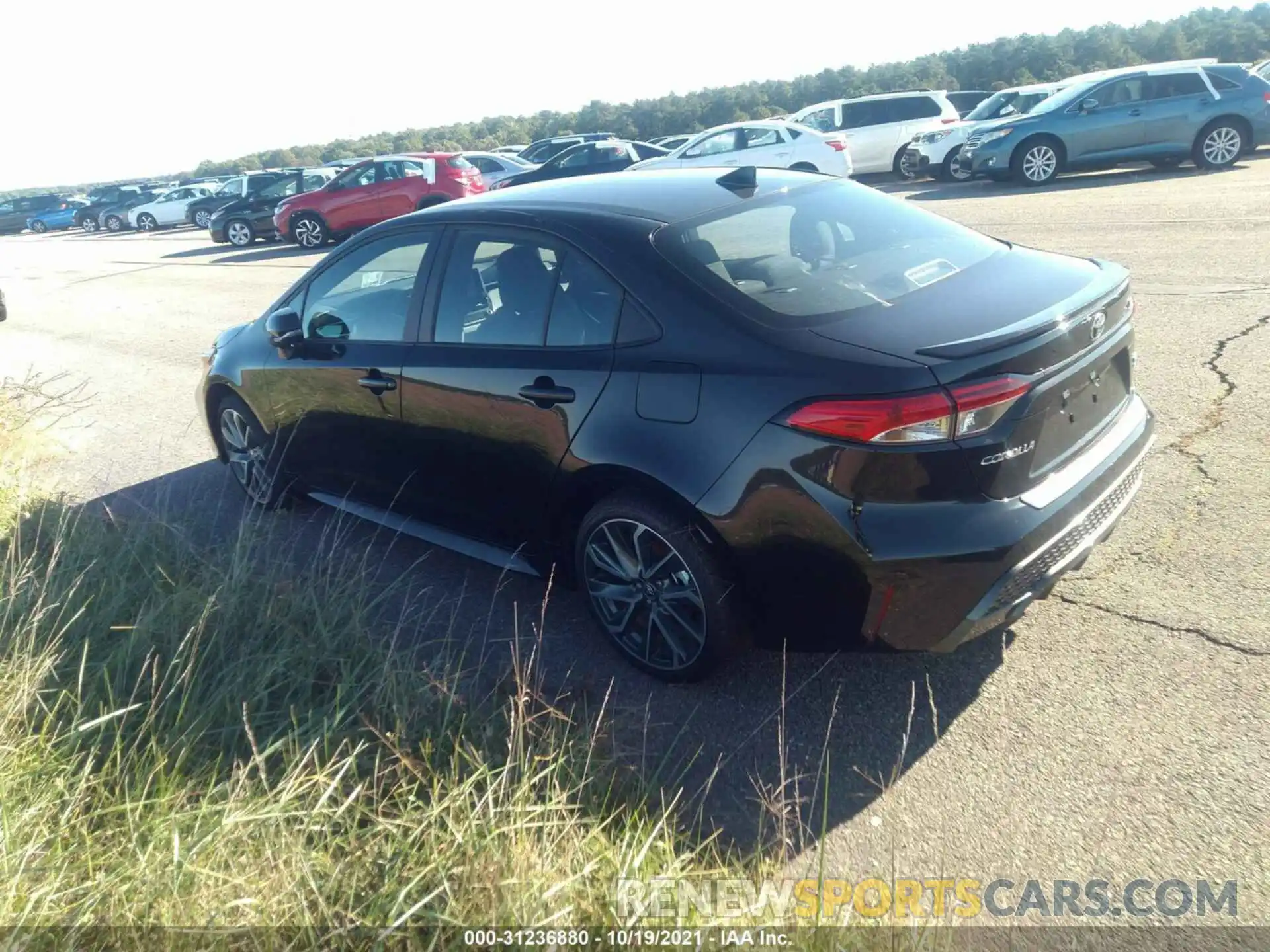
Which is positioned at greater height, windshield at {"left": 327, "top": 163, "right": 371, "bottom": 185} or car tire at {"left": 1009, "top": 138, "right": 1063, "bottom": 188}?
windshield at {"left": 327, "top": 163, "right": 371, "bottom": 185}

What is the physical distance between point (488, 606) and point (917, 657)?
1.85 meters

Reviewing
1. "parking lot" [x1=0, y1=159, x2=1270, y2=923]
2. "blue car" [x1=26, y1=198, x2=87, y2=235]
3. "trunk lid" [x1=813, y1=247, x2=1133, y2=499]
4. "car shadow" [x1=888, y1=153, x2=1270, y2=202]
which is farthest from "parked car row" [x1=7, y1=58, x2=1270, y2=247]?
"blue car" [x1=26, y1=198, x2=87, y2=235]

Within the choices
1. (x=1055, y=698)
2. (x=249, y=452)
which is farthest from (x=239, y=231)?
(x=1055, y=698)

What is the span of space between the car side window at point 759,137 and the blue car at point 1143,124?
4451 millimetres

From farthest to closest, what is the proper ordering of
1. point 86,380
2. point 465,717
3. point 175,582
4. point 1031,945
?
point 86,380, point 175,582, point 465,717, point 1031,945

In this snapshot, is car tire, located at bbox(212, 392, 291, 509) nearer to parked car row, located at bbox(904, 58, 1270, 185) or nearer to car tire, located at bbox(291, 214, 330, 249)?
parked car row, located at bbox(904, 58, 1270, 185)

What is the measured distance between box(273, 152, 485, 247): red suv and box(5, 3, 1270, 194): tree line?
91.6ft

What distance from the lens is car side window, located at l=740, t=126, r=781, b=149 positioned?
19.0 metres

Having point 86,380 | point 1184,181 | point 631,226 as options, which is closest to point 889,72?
point 1184,181

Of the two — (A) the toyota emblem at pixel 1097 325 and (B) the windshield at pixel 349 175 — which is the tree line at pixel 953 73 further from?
(A) the toyota emblem at pixel 1097 325

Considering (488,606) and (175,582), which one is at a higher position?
(175,582)

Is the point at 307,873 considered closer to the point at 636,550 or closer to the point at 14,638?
the point at 636,550

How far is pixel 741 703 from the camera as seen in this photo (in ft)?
11.6

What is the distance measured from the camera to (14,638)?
378cm
